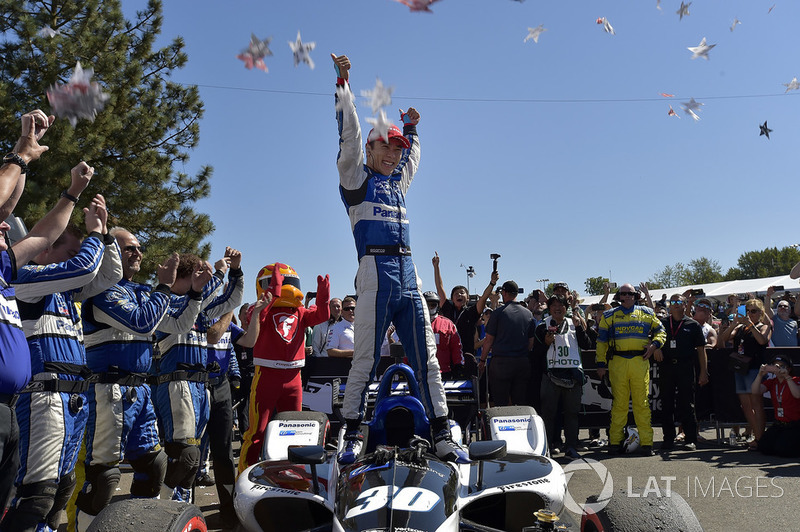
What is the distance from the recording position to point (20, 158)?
295 cm

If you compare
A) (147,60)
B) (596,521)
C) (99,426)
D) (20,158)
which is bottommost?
(596,521)

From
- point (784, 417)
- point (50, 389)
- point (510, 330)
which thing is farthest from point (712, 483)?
Answer: point (50, 389)

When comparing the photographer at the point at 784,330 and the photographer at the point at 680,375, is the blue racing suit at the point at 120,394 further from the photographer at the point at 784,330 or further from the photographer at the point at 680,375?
the photographer at the point at 784,330

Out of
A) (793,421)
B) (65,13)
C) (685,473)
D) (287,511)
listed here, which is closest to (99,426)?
(287,511)

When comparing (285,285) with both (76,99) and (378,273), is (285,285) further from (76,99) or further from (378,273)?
(76,99)

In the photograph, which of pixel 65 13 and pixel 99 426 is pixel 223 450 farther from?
pixel 65 13

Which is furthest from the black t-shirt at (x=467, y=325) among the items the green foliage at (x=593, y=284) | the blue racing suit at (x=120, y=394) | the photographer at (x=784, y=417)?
the green foliage at (x=593, y=284)

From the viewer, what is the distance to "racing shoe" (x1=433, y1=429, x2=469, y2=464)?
13.1ft

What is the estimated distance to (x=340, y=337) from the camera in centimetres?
902

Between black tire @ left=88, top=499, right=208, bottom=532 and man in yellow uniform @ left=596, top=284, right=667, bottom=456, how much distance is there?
246 inches

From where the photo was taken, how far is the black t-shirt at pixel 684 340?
28.8ft

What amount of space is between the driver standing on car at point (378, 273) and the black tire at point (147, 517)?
4.85 ft

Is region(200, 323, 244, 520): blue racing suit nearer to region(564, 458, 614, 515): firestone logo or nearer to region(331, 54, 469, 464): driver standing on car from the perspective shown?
region(331, 54, 469, 464): driver standing on car

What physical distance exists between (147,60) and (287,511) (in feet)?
47.0
